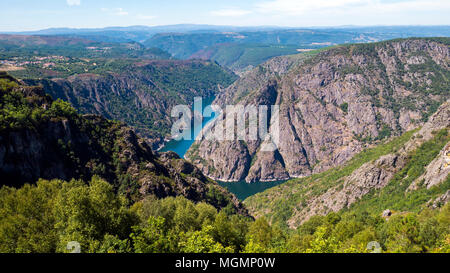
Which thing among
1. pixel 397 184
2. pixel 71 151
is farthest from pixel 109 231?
pixel 397 184

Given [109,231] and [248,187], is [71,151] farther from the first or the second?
[248,187]

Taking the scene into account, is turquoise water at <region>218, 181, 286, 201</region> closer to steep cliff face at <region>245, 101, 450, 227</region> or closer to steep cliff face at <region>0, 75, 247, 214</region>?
steep cliff face at <region>245, 101, 450, 227</region>

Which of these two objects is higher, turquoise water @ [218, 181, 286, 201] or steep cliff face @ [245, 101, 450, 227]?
steep cliff face @ [245, 101, 450, 227]

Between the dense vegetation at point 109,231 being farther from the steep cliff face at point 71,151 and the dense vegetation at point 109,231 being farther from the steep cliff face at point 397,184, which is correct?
the steep cliff face at point 397,184

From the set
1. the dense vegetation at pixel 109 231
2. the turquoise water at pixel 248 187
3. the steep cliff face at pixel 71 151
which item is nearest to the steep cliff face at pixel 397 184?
the steep cliff face at pixel 71 151

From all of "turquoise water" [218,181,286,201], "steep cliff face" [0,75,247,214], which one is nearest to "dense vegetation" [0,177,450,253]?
"steep cliff face" [0,75,247,214]

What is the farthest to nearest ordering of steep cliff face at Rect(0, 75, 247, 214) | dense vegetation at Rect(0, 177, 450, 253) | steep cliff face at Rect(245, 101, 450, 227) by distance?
steep cliff face at Rect(245, 101, 450, 227) < steep cliff face at Rect(0, 75, 247, 214) < dense vegetation at Rect(0, 177, 450, 253)
